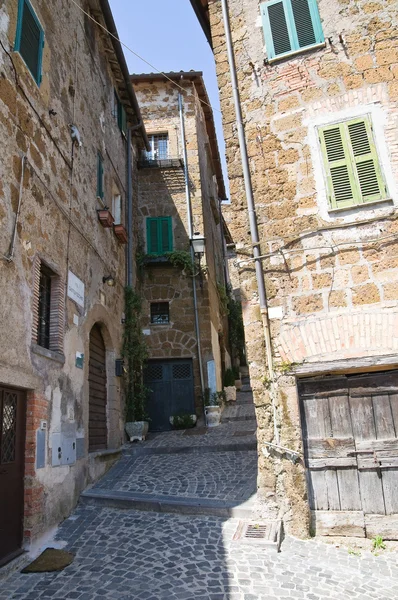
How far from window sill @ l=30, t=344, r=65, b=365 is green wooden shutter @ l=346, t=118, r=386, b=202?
4440 mm

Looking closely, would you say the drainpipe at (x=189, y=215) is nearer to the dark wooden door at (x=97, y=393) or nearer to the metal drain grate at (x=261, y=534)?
the dark wooden door at (x=97, y=393)

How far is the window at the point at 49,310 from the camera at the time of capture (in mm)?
5930

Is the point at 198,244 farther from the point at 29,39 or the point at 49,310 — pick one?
the point at 29,39

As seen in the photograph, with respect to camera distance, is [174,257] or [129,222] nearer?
[129,222]

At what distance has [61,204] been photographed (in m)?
6.56

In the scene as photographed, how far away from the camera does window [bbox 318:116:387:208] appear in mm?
5426

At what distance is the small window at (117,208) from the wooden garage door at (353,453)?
22.3 ft

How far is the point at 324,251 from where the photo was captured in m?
5.49

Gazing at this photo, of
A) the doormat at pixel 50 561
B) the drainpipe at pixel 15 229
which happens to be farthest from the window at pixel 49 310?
the doormat at pixel 50 561

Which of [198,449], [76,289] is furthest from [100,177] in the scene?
[198,449]

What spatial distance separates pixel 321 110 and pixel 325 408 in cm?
395

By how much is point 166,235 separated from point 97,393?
5887 mm

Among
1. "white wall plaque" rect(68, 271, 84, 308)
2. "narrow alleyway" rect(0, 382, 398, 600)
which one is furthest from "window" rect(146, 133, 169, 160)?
"narrow alleyway" rect(0, 382, 398, 600)

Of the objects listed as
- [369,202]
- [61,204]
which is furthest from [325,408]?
[61,204]
